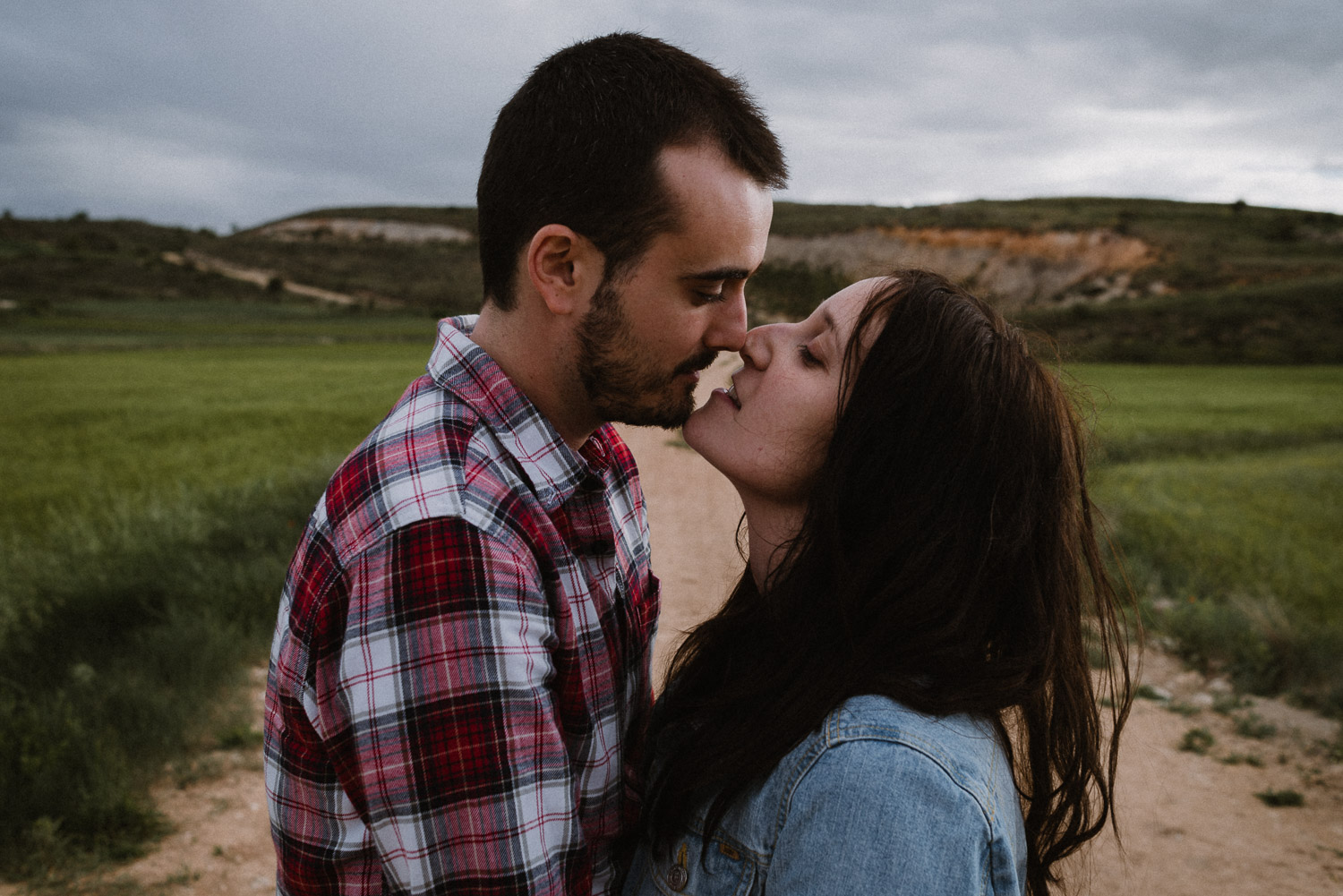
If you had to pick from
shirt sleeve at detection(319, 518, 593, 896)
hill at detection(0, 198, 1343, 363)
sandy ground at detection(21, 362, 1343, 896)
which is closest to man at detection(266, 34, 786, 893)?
shirt sleeve at detection(319, 518, 593, 896)

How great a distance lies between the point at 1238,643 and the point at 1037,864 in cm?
511

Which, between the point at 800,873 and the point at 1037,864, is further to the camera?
the point at 1037,864

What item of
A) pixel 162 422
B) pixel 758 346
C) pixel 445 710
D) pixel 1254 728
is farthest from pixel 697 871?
pixel 162 422

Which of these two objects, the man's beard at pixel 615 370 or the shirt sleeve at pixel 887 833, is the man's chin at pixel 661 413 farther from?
the shirt sleeve at pixel 887 833

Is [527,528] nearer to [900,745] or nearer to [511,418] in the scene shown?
[511,418]

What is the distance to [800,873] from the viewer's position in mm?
1351

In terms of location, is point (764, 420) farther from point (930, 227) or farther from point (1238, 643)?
point (930, 227)

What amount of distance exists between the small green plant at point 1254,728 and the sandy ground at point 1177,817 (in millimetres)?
30

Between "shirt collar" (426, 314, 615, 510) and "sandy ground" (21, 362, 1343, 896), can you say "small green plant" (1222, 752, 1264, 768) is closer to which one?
"sandy ground" (21, 362, 1343, 896)

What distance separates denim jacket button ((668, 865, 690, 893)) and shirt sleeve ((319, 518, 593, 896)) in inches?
15.7

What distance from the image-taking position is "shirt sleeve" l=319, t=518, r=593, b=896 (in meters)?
1.34

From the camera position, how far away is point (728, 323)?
2092 millimetres

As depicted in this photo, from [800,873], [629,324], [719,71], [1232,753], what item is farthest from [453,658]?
[1232,753]

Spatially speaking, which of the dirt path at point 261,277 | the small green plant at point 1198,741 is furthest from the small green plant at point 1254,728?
the dirt path at point 261,277
